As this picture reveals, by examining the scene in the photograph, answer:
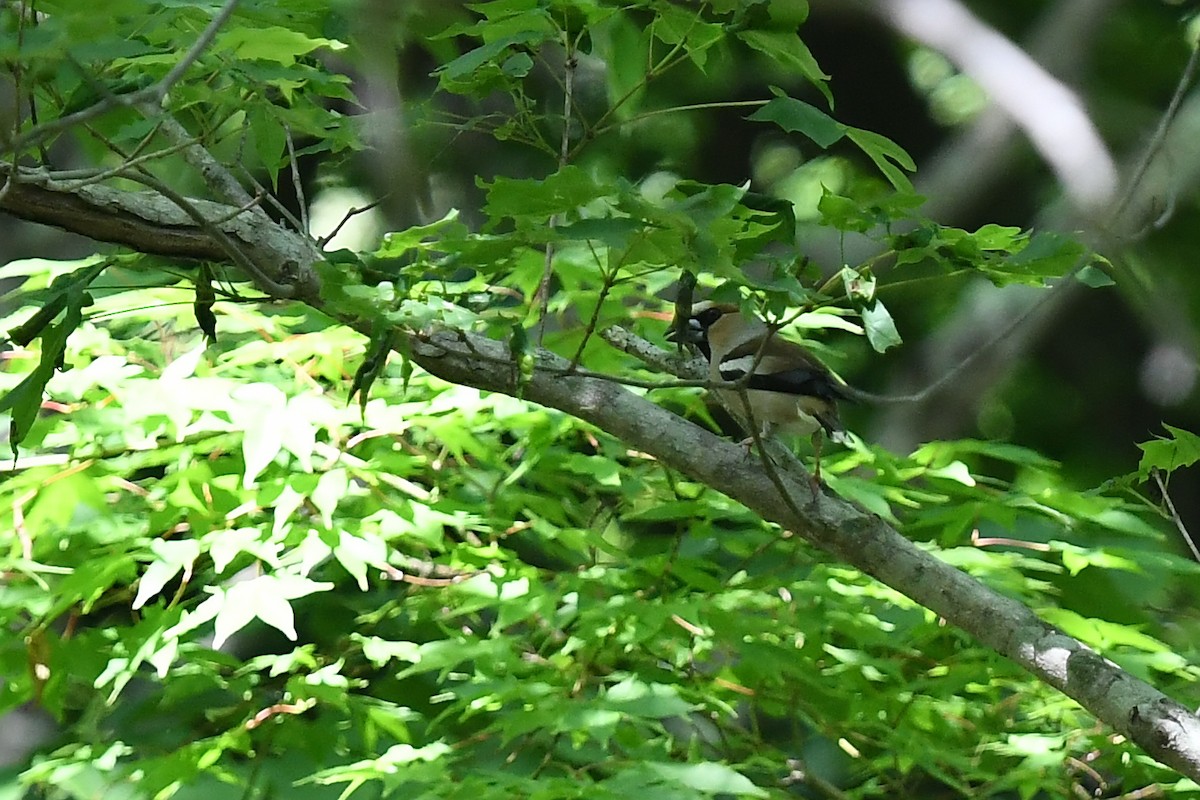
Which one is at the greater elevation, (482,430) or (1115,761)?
(482,430)

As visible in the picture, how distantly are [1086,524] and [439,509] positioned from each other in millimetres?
1213

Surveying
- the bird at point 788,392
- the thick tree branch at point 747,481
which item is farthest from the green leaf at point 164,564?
the bird at point 788,392

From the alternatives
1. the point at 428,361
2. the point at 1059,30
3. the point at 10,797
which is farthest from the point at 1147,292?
the point at 1059,30

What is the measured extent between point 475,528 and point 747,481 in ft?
1.74

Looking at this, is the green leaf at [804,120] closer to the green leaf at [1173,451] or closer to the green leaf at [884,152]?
the green leaf at [884,152]

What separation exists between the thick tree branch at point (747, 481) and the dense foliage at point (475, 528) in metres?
0.08

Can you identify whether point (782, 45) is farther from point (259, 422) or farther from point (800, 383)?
point (800, 383)

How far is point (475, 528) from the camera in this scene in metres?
2.02

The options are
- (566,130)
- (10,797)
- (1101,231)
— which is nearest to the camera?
(1101,231)

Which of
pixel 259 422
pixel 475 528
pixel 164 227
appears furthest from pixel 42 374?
pixel 475 528

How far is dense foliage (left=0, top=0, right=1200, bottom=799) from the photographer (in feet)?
4.74

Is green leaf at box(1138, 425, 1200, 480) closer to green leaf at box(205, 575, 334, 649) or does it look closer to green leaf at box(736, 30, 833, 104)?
green leaf at box(736, 30, 833, 104)

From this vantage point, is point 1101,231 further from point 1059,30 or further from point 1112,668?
point 1059,30

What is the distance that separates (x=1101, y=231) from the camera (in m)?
1.34
